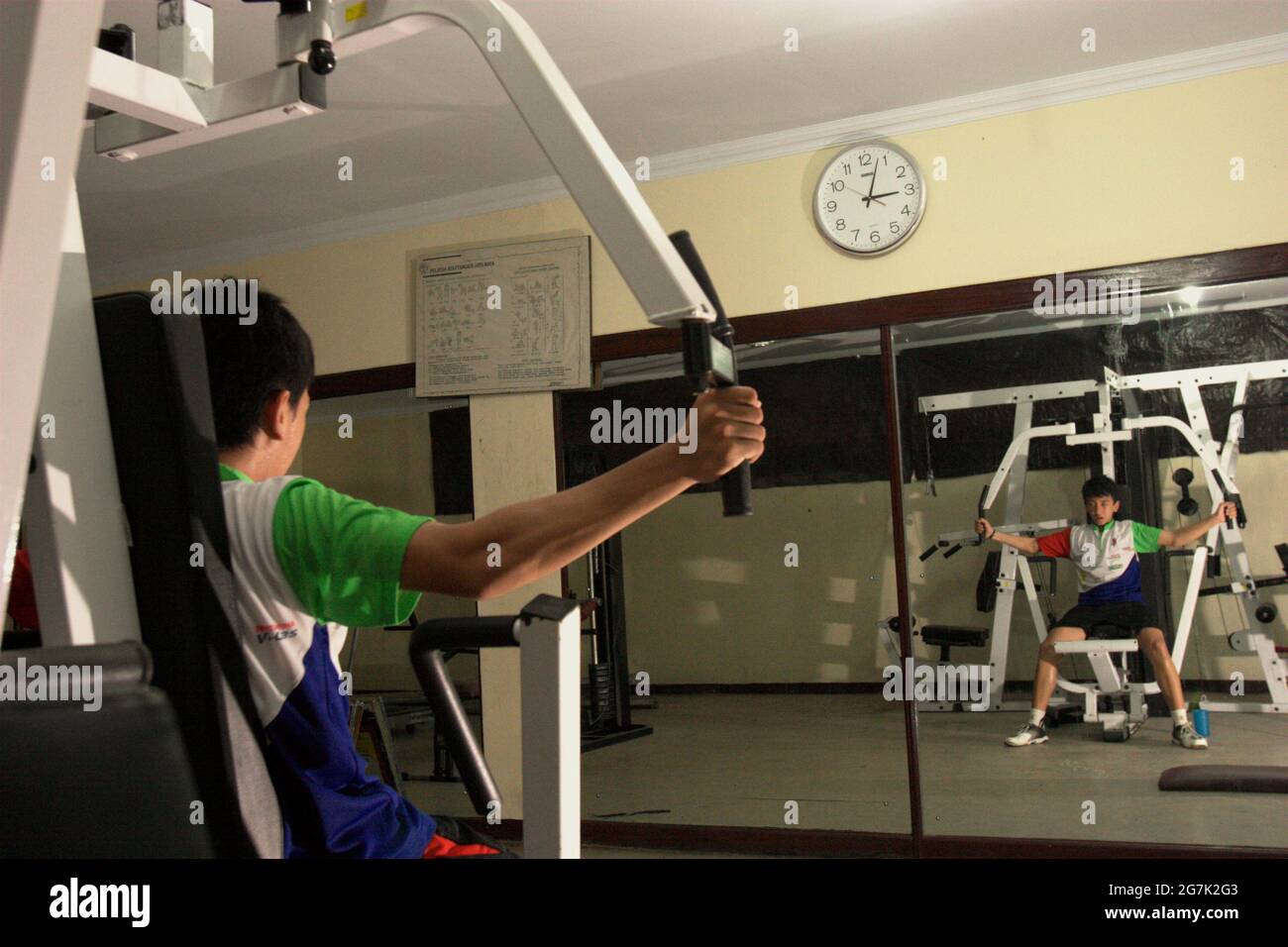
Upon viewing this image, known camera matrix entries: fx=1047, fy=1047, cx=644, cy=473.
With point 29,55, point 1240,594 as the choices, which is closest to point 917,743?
point 1240,594

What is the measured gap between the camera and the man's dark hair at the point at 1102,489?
4.37m

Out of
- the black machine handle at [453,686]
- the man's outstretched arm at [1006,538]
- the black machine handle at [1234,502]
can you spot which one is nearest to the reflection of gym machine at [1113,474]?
the black machine handle at [1234,502]

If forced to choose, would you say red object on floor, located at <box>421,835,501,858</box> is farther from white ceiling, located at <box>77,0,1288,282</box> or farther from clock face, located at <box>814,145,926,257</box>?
clock face, located at <box>814,145,926,257</box>

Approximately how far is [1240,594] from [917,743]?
1740mm

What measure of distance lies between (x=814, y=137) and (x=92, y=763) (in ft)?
11.3

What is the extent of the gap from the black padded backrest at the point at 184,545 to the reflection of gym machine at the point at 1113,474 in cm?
380

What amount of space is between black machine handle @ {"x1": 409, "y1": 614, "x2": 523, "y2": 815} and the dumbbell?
13.2 feet

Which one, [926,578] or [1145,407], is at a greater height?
[1145,407]

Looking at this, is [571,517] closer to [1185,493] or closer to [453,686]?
[453,686]

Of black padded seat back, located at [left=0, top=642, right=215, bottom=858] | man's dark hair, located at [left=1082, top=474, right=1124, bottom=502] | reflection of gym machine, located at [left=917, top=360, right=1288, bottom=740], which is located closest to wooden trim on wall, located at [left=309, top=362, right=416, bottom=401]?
reflection of gym machine, located at [left=917, top=360, right=1288, bottom=740]

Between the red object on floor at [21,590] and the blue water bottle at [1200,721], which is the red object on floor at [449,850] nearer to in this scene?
the red object on floor at [21,590]

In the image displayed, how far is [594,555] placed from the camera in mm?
5363

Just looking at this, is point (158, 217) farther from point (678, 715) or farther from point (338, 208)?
point (678, 715)
